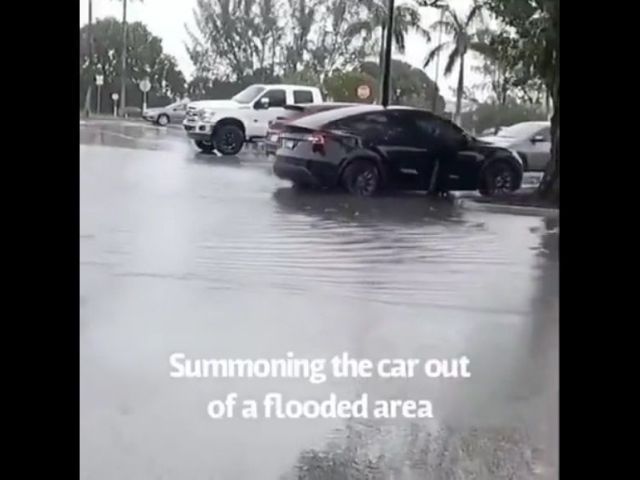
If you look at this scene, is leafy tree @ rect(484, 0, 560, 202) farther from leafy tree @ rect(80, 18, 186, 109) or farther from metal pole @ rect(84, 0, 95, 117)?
metal pole @ rect(84, 0, 95, 117)

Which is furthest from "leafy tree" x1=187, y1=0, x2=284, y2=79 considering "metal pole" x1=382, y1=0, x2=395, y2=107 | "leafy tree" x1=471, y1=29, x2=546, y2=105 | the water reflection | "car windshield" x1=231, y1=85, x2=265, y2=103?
the water reflection

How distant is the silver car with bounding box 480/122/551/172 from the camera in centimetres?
283

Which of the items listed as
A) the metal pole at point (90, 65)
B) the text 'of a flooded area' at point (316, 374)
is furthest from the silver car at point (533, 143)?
the metal pole at point (90, 65)

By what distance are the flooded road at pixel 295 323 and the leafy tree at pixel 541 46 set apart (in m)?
0.15

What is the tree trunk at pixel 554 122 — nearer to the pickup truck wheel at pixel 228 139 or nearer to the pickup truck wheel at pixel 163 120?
the pickup truck wheel at pixel 228 139

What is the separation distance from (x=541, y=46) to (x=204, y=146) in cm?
94

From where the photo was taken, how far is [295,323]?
2.74 metres

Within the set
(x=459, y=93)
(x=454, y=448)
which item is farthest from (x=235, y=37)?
(x=454, y=448)

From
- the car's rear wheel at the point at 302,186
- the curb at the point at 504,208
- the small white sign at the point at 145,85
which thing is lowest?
the curb at the point at 504,208

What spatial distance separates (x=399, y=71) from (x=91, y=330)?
1049mm

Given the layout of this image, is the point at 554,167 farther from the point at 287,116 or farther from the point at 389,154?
the point at 287,116

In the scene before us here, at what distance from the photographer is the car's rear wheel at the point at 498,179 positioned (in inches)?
112

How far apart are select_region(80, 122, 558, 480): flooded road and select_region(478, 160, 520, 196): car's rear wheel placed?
0.09 meters
